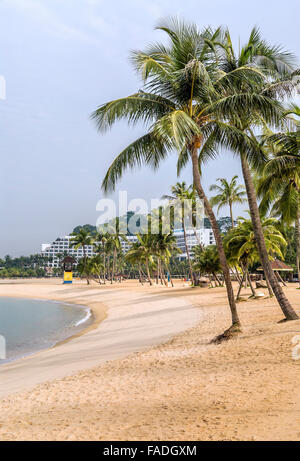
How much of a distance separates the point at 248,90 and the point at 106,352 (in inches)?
355

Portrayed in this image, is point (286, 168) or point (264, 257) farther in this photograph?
point (286, 168)

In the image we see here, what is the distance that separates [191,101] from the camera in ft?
32.8

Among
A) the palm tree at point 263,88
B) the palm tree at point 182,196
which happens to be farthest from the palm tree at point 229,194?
the palm tree at point 263,88

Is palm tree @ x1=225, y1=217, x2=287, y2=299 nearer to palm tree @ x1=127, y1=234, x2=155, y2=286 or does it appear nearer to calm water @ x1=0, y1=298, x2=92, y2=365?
calm water @ x1=0, y1=298, x2=92, y2=365

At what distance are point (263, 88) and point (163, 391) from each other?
921 cm

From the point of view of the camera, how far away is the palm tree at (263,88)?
10.1 meters

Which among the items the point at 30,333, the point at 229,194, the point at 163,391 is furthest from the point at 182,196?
the point at 163,391

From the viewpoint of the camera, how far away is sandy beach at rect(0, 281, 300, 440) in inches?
158

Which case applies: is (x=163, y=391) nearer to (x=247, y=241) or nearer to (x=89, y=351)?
(x=89, y=351)

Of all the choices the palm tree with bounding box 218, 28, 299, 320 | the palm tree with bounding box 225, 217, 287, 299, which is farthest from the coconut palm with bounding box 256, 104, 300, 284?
the palm tree with bounding box 225, 217, 287, 299

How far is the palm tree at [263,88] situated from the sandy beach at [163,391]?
203 centimetres

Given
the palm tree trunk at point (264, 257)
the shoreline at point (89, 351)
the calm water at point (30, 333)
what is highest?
the palm tree trunk at point (264, 257)

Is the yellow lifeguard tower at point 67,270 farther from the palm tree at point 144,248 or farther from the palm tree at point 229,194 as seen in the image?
the palm tree at point 229,194

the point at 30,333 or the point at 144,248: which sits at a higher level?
the point at 144,248
